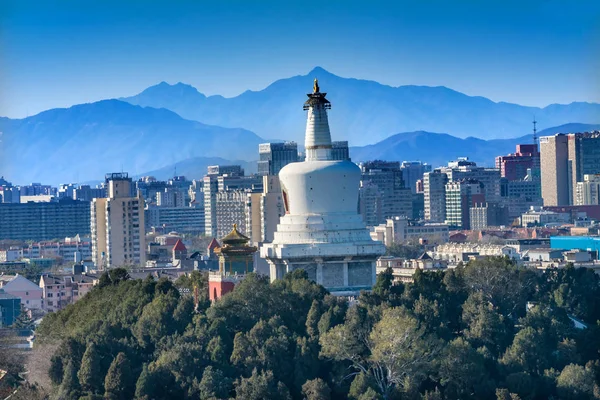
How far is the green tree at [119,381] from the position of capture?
51188 mm

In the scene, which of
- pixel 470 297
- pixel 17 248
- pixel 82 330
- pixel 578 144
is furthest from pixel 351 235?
pixel 578 144

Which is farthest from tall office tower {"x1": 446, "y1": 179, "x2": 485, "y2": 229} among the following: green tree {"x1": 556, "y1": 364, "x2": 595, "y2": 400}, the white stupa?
green tree {"x1": 556, "y1": 364, "x2": 595, "y2": 400}

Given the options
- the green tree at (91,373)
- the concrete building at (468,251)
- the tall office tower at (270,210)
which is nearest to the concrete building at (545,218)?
the concrete building at (468,251)

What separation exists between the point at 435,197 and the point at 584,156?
14962mm

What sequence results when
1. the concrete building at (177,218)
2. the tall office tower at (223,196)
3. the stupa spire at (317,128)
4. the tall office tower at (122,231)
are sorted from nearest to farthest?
the stupa spire at (317,128) → the tall office tower at (122,231) → the tall office tower at (223,196) → the concrete building at (177,218)

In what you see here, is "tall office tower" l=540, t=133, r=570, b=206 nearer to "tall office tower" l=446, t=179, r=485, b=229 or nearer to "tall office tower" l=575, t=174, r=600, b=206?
"tall office tower" l=575, t=174, r=600, b=206

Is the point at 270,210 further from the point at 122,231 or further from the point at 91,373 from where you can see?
the point at 91,373

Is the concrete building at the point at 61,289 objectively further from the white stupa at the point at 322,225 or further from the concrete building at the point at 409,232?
the white stupa at the point at 322,225

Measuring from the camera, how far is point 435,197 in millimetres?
169000

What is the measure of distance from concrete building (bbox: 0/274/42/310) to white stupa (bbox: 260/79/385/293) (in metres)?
30.8

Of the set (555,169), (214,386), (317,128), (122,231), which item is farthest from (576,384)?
(555,169)

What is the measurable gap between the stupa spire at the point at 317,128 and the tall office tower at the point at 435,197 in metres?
105

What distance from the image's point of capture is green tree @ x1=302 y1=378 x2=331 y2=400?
49.6 meters

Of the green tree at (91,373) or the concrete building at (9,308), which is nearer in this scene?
the green tree at (91,373)
